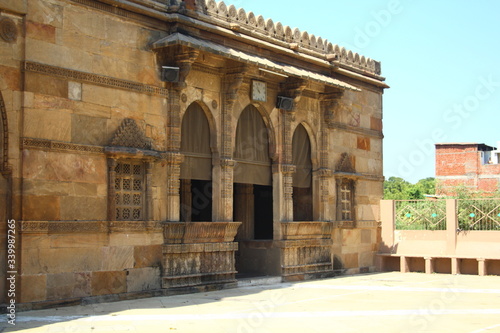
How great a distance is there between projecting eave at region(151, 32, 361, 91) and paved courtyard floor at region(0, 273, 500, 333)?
467cm

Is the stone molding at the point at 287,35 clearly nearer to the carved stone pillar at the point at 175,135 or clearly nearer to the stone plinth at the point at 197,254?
the carved stone pillar at the point at 175,135

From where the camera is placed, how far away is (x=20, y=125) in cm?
1078

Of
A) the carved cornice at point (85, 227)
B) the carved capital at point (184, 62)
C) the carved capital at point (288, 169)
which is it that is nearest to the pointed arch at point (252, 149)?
the carved capital at point (288, 169)

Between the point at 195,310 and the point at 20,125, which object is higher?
the point at 20,125

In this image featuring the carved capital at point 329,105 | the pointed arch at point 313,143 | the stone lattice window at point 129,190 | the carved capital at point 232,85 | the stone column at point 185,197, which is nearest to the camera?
the stone lattice window at point 129,190

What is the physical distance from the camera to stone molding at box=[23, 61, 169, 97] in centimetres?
1101

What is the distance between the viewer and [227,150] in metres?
14.4

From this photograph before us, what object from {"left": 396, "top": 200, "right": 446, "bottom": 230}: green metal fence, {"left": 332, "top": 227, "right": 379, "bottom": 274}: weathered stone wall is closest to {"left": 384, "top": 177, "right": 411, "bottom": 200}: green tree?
{"left": 396, "top": 200, "right": 446, "bottom": 230}: green metal fence

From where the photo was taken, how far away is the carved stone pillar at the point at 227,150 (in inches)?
560

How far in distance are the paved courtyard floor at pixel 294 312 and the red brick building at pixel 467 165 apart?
2645 centimetres

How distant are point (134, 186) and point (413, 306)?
5451 millimetres

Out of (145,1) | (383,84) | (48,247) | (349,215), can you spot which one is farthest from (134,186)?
(383,84)

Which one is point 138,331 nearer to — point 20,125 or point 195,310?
point 195,310

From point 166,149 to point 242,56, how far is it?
8.25 feet
